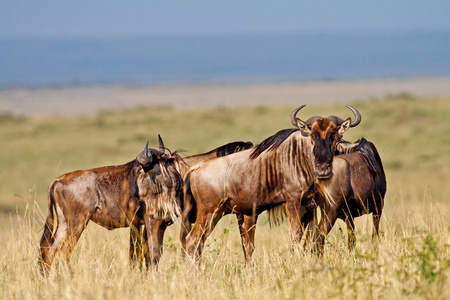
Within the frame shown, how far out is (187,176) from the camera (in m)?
7.41

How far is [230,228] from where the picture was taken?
702cm

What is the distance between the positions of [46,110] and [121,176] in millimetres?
63980

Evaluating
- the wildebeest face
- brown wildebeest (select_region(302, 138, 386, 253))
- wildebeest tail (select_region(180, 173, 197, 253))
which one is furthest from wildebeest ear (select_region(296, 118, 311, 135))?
wildebeest tail (select_region(180, 173, 197, 253))

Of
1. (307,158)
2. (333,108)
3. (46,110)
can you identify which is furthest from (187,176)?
(46,110)

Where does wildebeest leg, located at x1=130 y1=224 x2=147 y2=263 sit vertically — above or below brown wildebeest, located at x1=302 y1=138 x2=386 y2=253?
below

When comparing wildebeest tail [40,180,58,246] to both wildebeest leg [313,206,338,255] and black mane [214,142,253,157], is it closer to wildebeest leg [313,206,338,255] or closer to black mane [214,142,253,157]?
black mane [214,142,253,157]

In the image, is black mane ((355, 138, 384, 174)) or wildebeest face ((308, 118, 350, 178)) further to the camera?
black mane ((355, 138, 384, 174))

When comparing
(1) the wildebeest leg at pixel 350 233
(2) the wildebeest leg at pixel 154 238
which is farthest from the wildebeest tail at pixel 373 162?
(2) the wildebeest leg at pixel 154 238

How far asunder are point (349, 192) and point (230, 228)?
1.35m

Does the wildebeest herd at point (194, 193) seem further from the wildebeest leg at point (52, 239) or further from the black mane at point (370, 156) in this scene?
the black mane at point (370, 156)

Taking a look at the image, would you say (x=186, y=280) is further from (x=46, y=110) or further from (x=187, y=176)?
(x=46, y=110)

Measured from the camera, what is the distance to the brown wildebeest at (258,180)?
7070mm

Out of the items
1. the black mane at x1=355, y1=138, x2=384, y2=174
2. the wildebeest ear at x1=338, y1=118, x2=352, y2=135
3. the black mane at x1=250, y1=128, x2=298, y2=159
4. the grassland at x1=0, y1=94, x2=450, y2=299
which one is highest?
the wildebeest ear at x1=338, y1=118, x2=352, y2=135

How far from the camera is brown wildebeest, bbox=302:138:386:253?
7391mm
